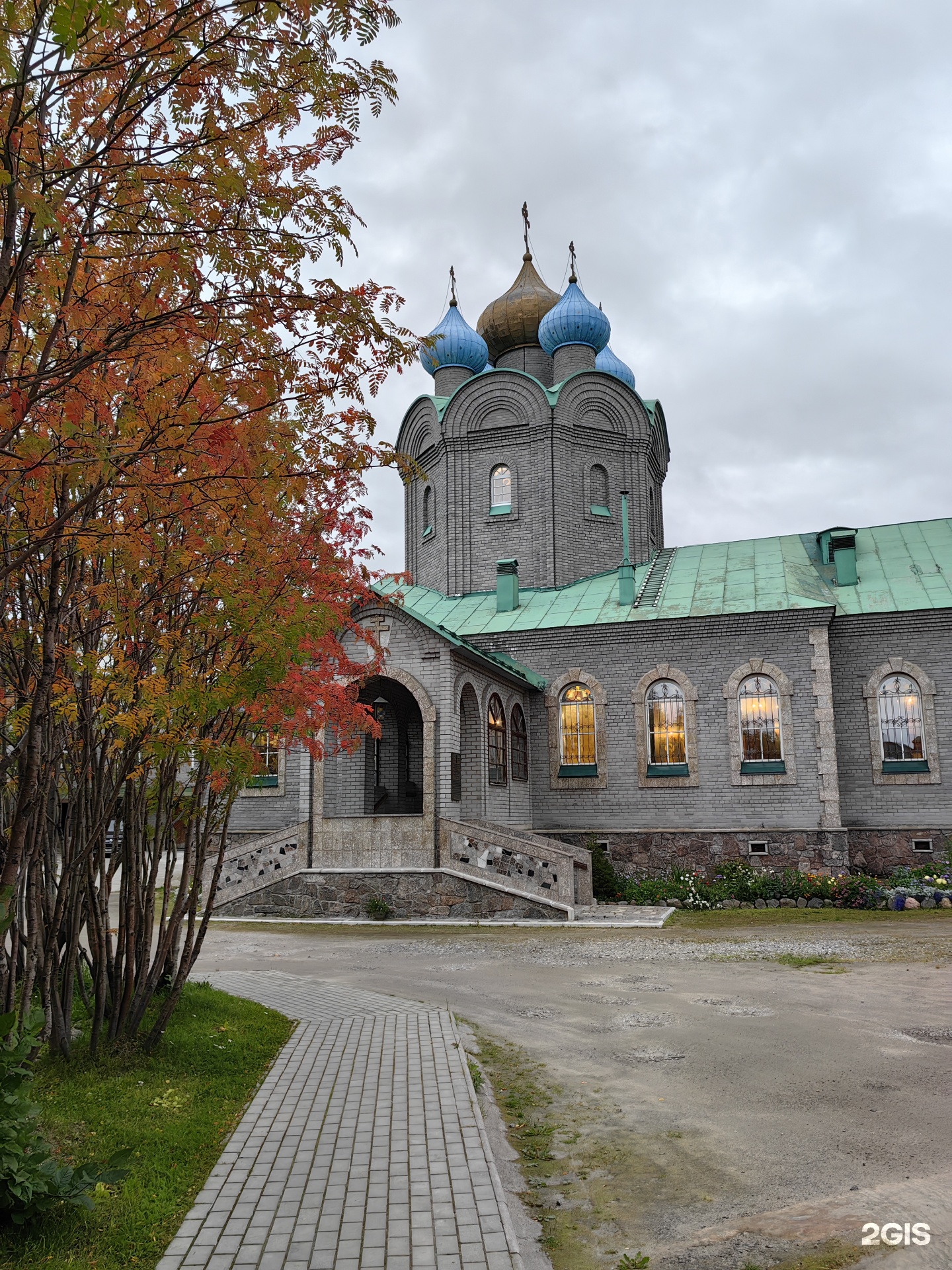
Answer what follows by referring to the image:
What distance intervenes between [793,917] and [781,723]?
14.6ft

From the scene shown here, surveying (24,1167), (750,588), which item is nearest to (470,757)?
(750,588)

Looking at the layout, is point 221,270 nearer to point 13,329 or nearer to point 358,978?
point 13,329

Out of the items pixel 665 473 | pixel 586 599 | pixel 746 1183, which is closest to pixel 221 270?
pixel 746 1183

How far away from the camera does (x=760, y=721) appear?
19.4 meters

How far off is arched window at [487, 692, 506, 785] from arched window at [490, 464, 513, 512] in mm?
7506

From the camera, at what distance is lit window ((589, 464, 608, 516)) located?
82.0 ft

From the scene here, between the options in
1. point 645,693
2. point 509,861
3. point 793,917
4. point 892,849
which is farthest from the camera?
point 645,693

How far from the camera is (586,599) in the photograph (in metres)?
22.3

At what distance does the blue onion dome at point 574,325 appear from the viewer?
26531 mm

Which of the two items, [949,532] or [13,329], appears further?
[949,532]

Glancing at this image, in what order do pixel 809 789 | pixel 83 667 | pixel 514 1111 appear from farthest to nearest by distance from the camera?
1. pixel 809 789
2. pixel 514 1111
3. pixel 83 667

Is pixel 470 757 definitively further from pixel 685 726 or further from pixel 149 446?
pixel 149 446

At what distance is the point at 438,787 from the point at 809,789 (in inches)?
307

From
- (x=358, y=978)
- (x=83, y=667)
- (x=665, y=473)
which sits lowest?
(x=358, y=978)
